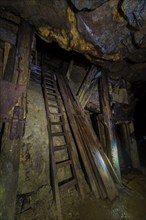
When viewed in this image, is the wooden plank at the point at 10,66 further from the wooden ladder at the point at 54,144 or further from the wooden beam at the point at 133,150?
the wooden beam at the point at 133,150

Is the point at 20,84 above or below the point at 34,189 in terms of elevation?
above

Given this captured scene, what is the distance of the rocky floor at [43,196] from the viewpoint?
2170 millimetres

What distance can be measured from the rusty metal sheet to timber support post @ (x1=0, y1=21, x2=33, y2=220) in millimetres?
31

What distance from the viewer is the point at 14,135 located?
74.2 inches

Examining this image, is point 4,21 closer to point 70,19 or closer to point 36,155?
point 70,19

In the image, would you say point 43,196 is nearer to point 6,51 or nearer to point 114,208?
point 114,208

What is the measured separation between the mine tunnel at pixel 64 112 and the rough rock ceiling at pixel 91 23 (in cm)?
2

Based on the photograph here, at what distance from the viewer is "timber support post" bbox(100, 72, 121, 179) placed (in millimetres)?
3742

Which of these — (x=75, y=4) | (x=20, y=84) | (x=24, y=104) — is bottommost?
(x=24, y=104)

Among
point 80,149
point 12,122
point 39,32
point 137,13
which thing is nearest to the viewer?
point 12,122

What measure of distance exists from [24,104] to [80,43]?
5.85 feet

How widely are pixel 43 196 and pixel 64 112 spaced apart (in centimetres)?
187

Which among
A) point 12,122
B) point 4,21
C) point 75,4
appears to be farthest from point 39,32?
point 12,122

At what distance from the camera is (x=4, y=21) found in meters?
2.08
